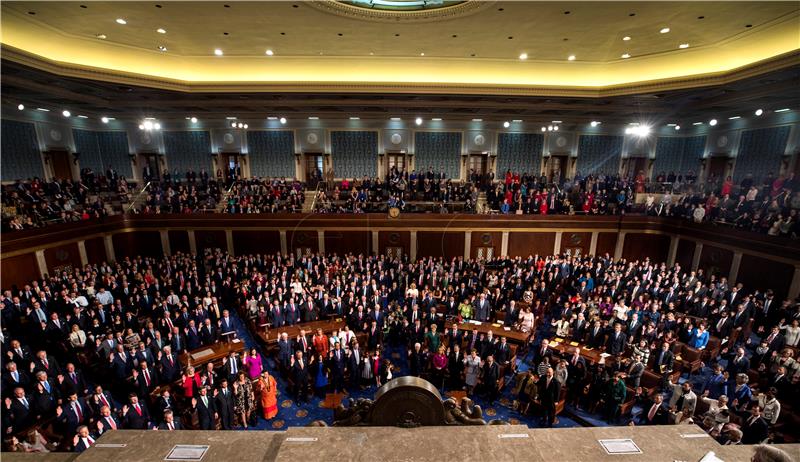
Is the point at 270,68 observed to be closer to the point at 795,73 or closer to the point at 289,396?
the point at 289,396

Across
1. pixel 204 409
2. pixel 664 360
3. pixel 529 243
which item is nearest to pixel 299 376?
pixel 204 409

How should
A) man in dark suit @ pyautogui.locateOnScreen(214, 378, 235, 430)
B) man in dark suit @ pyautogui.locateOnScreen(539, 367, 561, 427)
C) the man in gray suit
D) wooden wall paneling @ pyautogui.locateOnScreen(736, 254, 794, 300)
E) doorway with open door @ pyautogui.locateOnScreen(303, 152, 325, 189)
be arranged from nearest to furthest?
1. the man in gray suit
2. man in dark suit @ pyautogui.locateOnScreen(214, 378, 235, 430)
3. man in dark suit @ pyautogui.locateOnScreen(539, 367, 561, 427)
4. wooden wall paneling @ pyautogui.locateOnScreen(736, 254, 794, 300)
5. doorway with open door @ pyautogui.locateOnScreen(303, 152, 325, 189)

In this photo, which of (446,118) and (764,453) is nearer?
(764,453)

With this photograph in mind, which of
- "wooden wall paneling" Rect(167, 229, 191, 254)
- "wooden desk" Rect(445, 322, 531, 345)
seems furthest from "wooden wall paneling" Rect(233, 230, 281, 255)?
"wooden desk" Rect(445, 322, 531, 345)

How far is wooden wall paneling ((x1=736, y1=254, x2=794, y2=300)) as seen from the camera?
11.9 metres

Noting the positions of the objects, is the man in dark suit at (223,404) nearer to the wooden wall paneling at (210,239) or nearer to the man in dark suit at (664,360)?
the man in dark suit at (664,360)

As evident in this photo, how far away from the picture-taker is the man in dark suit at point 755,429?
237 inches

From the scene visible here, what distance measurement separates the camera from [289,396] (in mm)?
8344

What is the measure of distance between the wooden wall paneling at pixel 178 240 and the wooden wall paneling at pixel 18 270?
4.56 m

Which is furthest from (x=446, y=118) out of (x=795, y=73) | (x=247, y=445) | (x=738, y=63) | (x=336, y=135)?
(x=247, y=445)

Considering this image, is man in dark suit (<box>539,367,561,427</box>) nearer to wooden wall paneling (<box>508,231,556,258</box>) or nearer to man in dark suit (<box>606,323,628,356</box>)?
man in dark suit (<box>606,323,628,356</box>)

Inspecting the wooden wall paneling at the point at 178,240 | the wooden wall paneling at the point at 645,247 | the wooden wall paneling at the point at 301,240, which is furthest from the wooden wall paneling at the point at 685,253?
the wooden wall paneling at the point at 178,240

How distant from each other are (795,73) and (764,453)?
14.1 m

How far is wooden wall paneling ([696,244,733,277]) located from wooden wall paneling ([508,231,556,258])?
5.77m
